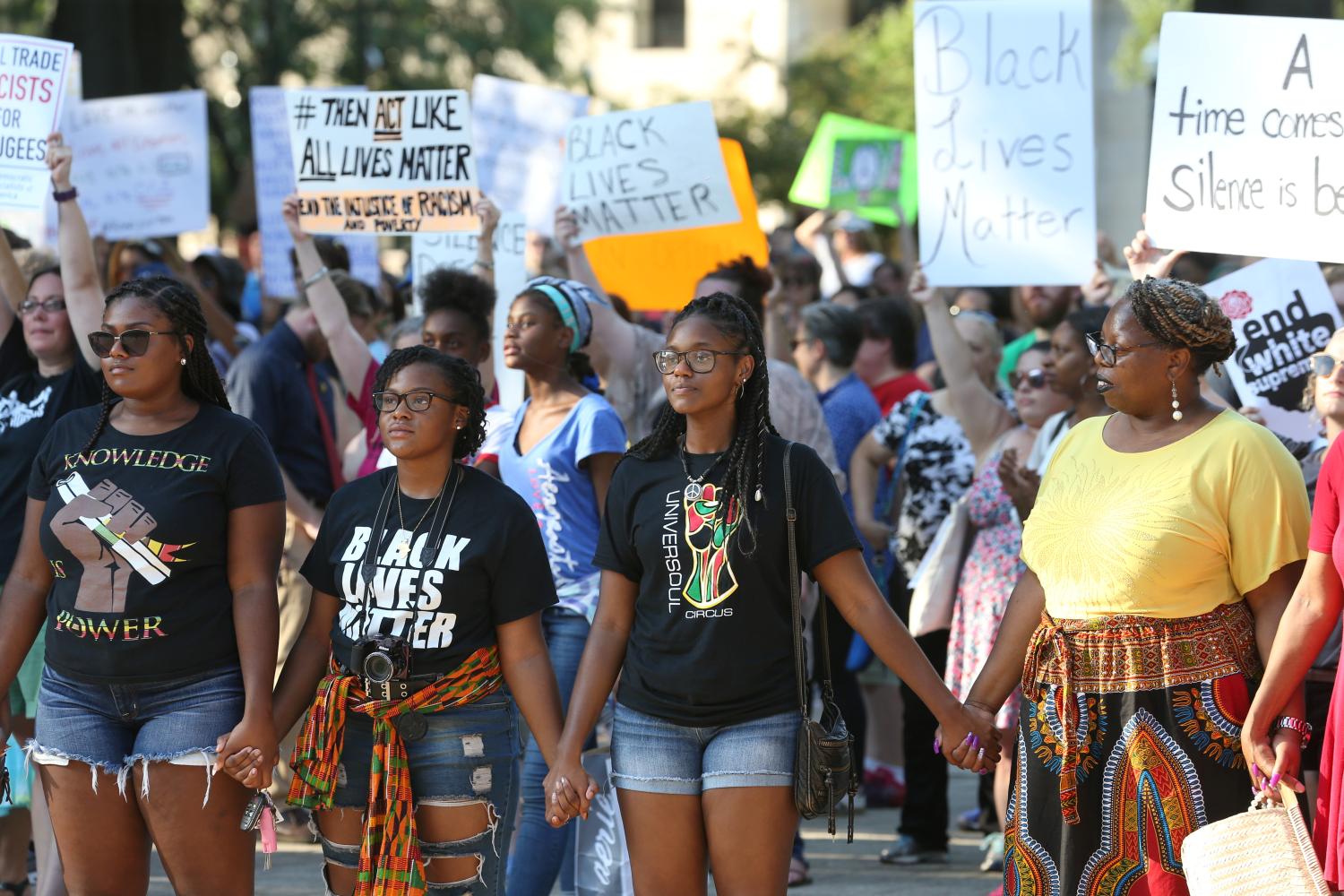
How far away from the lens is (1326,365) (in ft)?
16.5

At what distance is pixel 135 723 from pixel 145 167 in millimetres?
5974

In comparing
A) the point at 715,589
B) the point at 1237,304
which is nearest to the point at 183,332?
the point at 715,589

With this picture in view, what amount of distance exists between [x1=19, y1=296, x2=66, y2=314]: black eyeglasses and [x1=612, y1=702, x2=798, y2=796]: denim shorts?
8.60 ft

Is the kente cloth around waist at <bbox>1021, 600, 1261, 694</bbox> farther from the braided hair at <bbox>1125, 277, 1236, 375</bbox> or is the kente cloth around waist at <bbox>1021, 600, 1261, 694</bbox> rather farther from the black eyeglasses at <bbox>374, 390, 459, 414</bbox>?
the black eyeglasses at <bbox>374, 390, 459, 414</bbox>

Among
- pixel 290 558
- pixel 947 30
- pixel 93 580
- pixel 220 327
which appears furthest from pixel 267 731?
pixel 220 327

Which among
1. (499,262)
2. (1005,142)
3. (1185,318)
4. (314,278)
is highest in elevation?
(1005,142)

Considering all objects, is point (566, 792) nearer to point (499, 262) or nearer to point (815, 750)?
point (815, 750)

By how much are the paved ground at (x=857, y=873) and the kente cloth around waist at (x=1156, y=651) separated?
229cm

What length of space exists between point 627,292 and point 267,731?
14.6 ft

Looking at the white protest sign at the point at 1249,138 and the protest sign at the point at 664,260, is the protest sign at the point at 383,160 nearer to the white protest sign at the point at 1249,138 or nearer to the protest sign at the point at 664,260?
the protest sign at the point at 664,260

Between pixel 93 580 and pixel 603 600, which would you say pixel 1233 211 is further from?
pixel 93 580

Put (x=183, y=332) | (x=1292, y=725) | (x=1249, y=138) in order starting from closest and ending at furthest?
(x=1292, y=725)
(x=183, y=332)
(x=1249, y=138)

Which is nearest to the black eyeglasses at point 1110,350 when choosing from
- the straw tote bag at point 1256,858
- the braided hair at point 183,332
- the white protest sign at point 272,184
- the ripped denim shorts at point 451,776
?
the straw tote bag at point 1256,858

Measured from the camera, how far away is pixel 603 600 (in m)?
4.73
